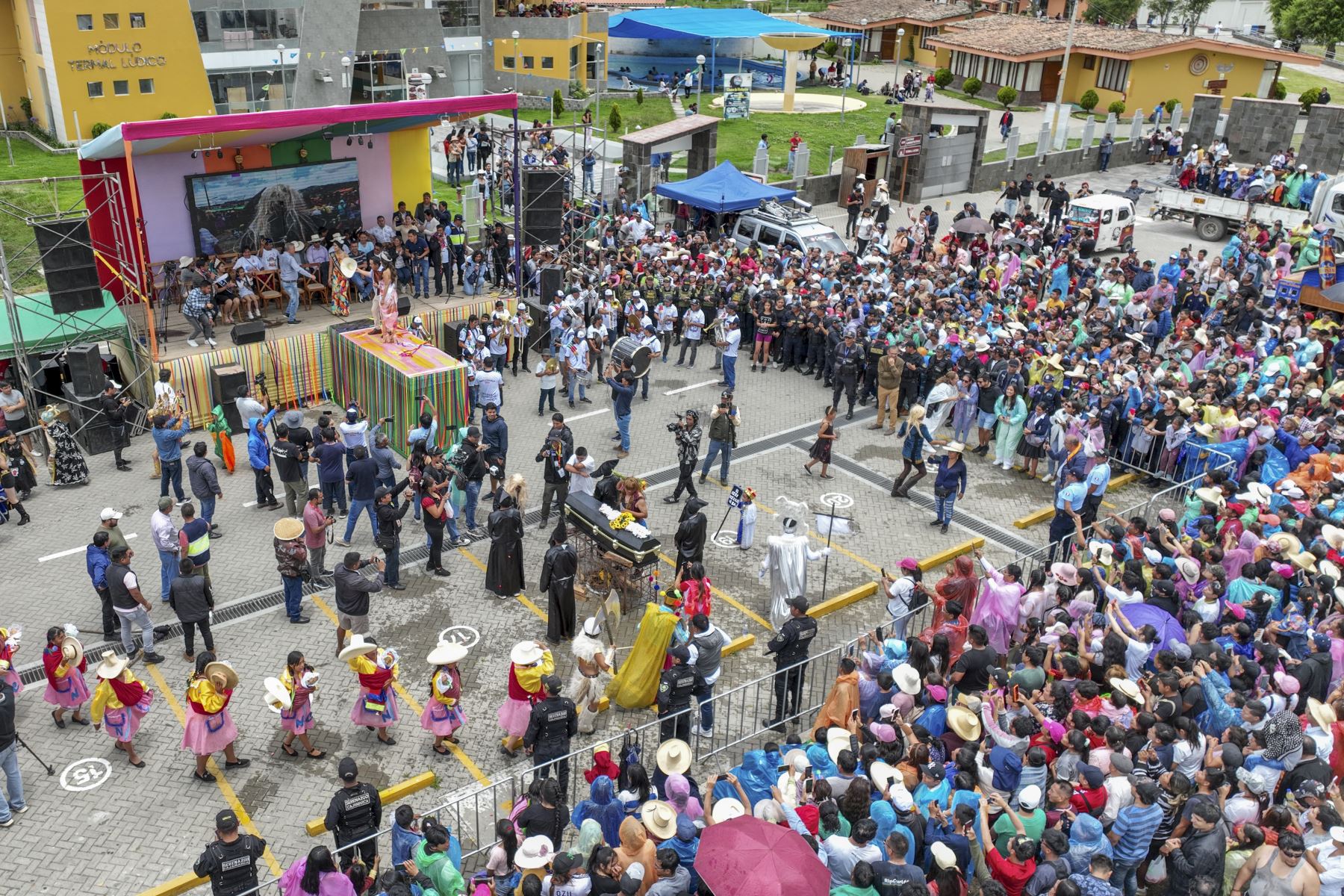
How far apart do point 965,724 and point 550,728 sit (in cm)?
358

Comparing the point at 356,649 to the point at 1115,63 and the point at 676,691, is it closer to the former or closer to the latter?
the point at 676,691

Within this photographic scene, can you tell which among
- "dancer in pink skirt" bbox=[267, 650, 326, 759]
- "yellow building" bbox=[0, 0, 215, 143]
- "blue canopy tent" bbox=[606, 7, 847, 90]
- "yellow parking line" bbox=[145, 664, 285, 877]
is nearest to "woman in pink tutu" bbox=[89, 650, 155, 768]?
"yellow parking line" bbox=[145, 664, 285, 877]

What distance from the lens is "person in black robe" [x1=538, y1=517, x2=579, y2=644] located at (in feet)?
40.3

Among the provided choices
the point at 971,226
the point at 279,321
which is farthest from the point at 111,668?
the point at 971,226

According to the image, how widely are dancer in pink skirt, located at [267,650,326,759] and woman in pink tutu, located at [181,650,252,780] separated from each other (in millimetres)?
466

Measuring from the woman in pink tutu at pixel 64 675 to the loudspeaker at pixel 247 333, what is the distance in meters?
8.46

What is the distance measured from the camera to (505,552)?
1336 centimetres

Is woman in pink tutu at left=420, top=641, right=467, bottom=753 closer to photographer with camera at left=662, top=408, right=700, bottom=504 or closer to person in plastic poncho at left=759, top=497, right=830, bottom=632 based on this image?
person in plastic poncho at left=759, top=497, right=830, bottom=632

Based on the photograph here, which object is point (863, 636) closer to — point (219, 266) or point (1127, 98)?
point (219, 266)

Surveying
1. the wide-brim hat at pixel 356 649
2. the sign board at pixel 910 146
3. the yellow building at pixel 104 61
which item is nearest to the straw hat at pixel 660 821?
the wide-brim hat at pixel 356 649

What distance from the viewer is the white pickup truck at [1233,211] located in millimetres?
28969

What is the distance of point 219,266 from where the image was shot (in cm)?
2022

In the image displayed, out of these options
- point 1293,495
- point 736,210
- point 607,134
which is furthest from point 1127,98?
point 1293,495

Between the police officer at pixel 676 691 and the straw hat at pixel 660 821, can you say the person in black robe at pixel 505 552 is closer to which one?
the police officer at pixel 676 691
